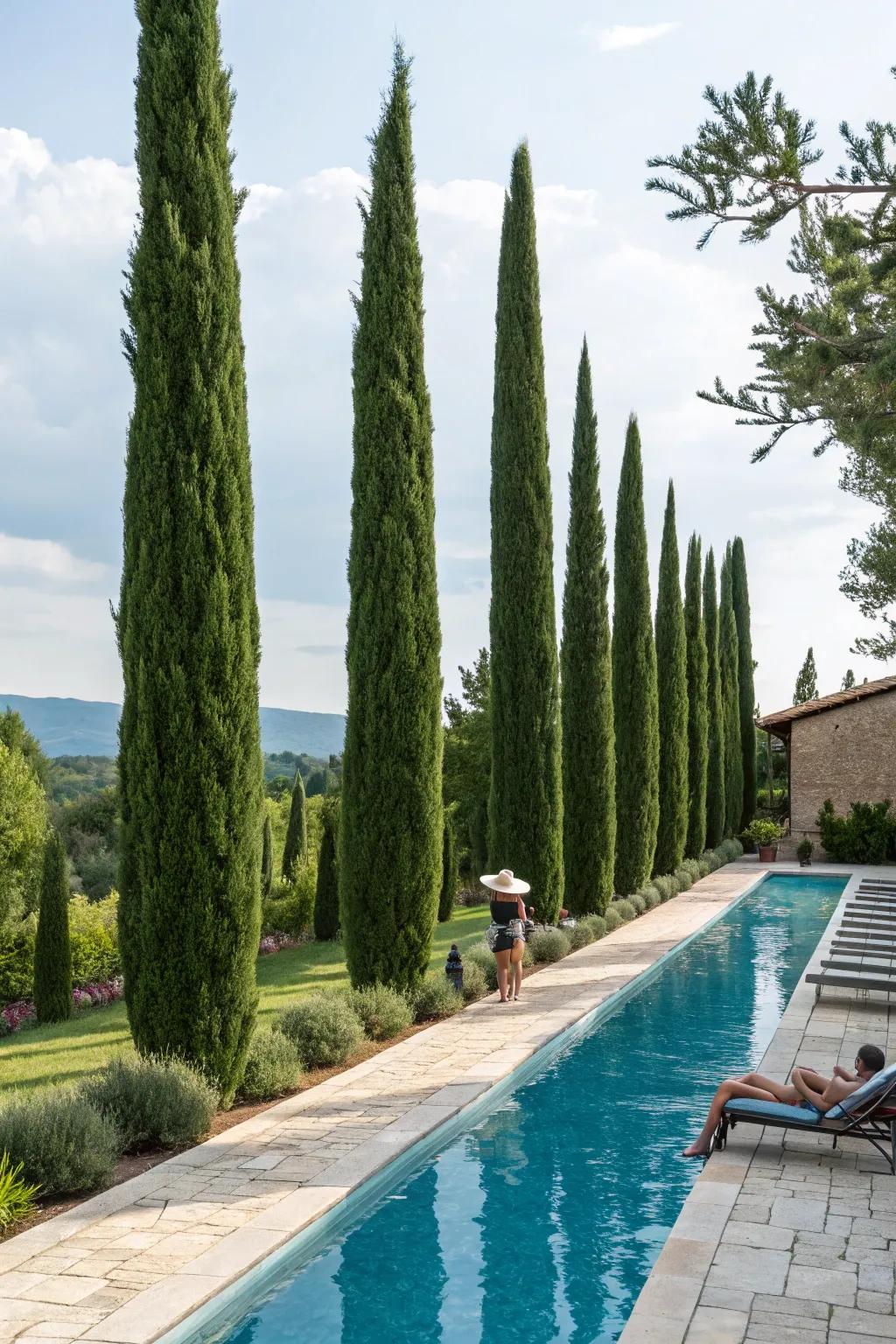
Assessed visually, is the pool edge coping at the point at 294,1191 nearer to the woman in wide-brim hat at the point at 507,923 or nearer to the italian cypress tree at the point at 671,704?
the woman in wide-brim hat at the point at 507,923

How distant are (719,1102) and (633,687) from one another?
1700 centimetres

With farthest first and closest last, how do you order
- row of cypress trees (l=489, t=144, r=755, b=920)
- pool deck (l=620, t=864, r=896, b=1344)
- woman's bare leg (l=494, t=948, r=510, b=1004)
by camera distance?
row of cypress trees (l=489, t=144, r=755, b=920)
woman's bare leg (l=494, t=948, r=510, b=1004)
pool deck (l=620, t=864, r=896, b=1344)

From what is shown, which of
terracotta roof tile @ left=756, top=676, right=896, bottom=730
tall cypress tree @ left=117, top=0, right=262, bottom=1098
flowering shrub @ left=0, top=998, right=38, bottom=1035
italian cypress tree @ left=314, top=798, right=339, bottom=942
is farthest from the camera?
terracotta roof tile @ left=756, top=676, right=896, bottom=730

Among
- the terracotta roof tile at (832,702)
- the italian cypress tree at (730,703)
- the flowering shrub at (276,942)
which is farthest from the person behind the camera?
the italian cypress tree at (730,703)

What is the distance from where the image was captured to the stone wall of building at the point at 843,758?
1313 inches

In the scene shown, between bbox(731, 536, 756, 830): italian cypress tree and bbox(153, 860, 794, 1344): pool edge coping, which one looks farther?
bbox(731, 536, 756, 830): italian cypress tree

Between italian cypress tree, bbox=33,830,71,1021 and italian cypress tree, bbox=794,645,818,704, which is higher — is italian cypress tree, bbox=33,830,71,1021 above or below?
below

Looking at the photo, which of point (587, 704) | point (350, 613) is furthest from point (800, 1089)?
point (587, 704)

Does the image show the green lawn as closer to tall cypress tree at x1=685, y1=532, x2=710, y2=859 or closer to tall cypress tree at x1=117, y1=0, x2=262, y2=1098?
tall cypress tree at x1=117, y1=0, x2=262, y2=1098

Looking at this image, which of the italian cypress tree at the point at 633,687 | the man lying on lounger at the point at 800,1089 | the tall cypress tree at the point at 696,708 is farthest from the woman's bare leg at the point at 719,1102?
the tall cypress tree at the point at 696,708

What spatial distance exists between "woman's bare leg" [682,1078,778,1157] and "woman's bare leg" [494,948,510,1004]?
4999 mm

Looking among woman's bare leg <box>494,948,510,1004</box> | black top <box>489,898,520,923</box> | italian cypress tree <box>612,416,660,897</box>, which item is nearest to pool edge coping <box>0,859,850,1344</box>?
woman's bare leg <box>494,948,510,1004</box>

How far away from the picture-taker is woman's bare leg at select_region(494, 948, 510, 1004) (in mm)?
12438

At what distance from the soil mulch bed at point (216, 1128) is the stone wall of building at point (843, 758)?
25352 mm
